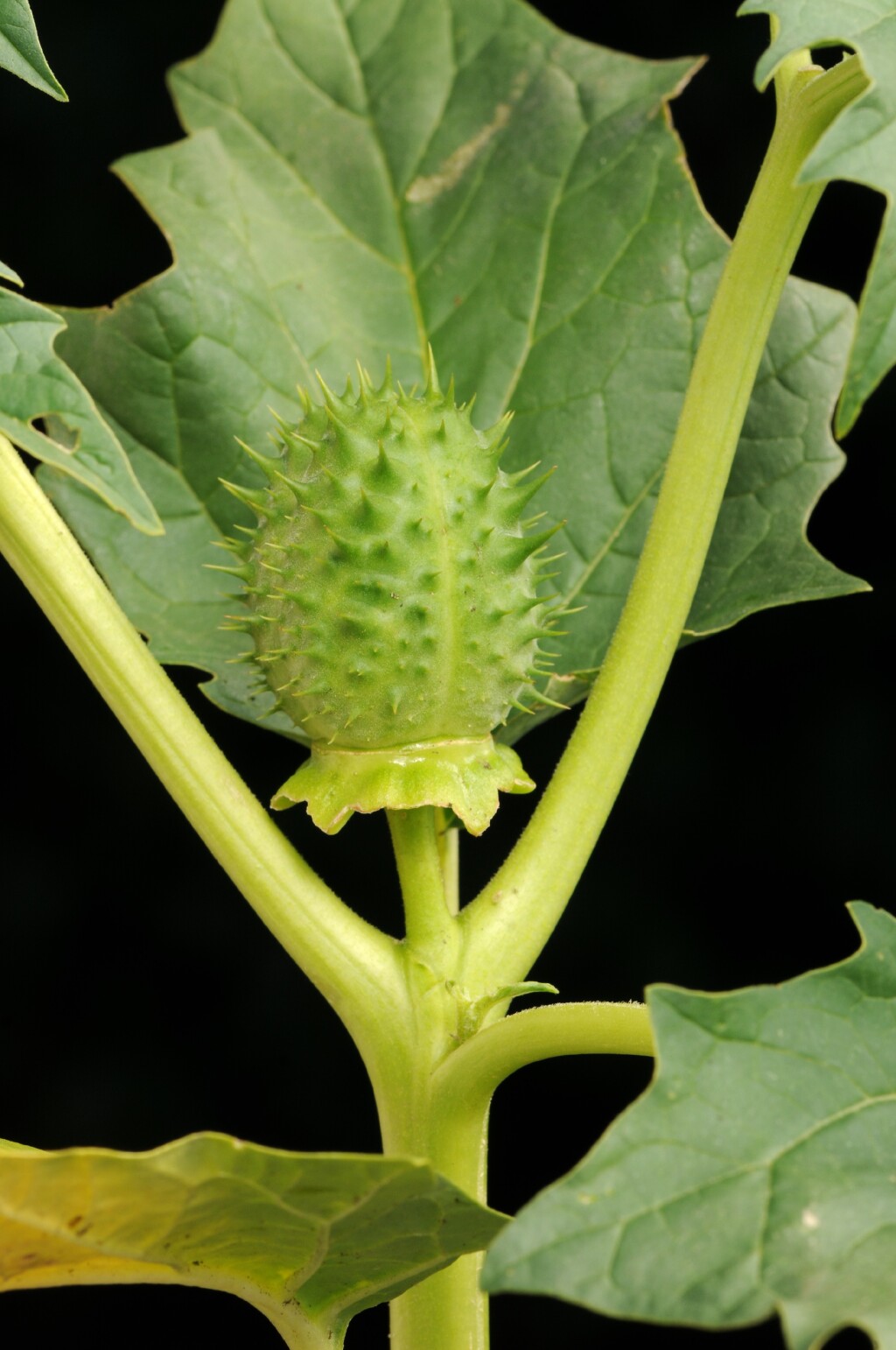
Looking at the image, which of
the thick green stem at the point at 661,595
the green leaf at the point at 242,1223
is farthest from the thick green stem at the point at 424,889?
the green leaf at the point at 242,1223

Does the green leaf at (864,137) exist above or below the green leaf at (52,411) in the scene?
above

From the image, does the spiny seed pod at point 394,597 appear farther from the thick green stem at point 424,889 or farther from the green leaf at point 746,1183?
the green leaf at point 746,1183

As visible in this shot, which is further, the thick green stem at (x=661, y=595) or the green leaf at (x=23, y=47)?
the thick green stem at (x=661, y=595)

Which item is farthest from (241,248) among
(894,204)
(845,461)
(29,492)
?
(894,204)

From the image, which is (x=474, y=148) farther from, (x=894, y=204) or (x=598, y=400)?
(x=894, y=204)

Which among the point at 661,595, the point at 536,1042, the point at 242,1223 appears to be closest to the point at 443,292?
the point at 661,595

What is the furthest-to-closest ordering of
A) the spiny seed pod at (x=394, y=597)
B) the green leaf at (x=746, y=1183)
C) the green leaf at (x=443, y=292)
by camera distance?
the green leaf at (x=443, y=292) → the spiny seed pod at (x=394, y=597) → the green leaf at (x=746, y=1183)
